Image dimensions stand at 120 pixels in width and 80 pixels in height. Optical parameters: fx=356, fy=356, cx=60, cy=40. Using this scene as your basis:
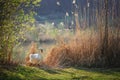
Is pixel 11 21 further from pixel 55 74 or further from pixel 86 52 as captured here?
pixel 86 52

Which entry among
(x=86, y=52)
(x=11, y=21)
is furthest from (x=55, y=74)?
(x=86, y=52)

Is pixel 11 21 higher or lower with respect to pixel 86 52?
higher

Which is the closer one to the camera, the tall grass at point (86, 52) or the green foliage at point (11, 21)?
the green foliage at point (11, 21)

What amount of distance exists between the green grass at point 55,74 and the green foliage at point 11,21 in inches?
18.3

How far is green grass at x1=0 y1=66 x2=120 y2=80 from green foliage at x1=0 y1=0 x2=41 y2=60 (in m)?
0.46

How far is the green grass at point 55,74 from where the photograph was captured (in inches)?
265

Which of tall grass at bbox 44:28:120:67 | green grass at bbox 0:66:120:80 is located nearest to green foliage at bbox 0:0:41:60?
green grass at bbox 0:66:120:80

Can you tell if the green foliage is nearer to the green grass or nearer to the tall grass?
the green grass

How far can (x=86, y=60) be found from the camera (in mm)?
8430

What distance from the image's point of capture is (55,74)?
7.19 metres

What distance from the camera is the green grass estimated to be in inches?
265

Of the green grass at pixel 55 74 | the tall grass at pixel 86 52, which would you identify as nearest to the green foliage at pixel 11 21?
the green grass at pixel 55 74

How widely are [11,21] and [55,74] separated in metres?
1.39

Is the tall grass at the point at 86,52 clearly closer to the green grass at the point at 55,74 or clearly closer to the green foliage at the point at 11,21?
the green grass at the point at 55,74
